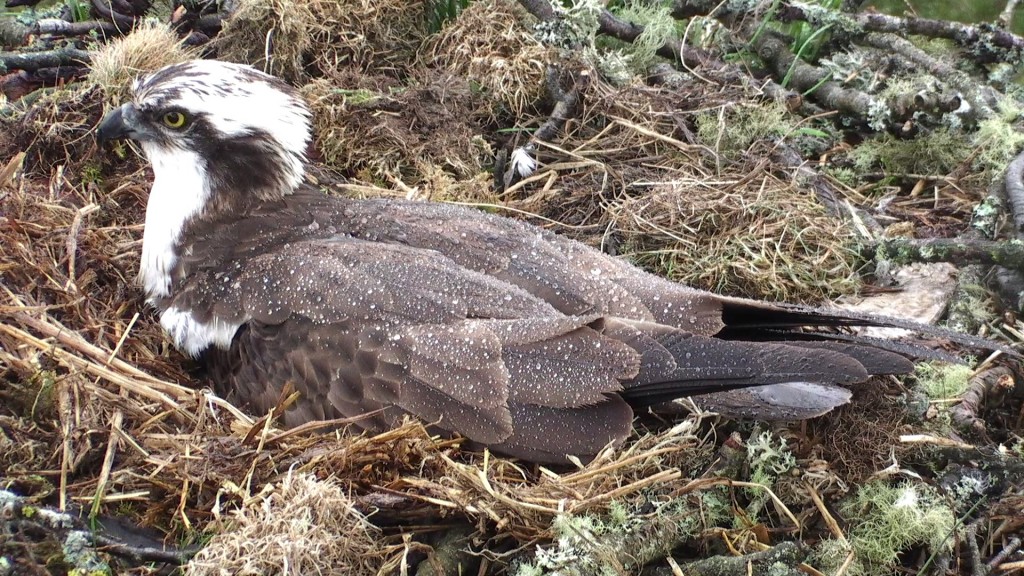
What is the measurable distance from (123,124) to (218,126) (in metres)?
0.36

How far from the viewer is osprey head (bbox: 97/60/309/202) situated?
10.5ft

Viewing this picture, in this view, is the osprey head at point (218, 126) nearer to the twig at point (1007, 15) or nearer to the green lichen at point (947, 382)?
the green lichen at point (947, 382)

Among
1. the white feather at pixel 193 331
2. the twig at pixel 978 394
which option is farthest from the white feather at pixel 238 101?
the twig at pixel 978 394

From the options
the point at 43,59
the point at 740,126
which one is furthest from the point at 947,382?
the point at 43,59

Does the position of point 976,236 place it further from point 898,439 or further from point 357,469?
point 357,469

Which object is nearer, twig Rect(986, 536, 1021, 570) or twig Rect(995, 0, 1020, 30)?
twig Rect(986, 536, 1021, 570)

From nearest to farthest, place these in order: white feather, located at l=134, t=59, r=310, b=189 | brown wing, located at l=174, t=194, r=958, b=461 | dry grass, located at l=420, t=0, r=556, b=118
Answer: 1. brown wing, located at l=174, t=194, r=958, b=461
2. white feather, located at l=134, t=59, r=310, b=189
3. dry grass, located at l=420, t=0, r=556, b=118

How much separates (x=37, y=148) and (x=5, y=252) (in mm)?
816

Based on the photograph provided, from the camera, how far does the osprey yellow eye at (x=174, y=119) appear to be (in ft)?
10.6

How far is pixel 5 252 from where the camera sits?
304cm

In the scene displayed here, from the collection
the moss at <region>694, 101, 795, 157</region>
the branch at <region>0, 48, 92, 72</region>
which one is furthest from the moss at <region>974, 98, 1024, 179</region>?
the branch at <region>0, 48, 92, 72</region>

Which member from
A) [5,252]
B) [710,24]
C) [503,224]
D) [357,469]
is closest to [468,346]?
[357,469]

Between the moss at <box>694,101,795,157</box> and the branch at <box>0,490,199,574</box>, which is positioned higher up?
the moss at <box>694,101,795,157</box>

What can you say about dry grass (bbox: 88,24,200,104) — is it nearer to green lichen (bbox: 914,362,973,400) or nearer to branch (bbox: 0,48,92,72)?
branch (bbox: 0,48,92,72)
